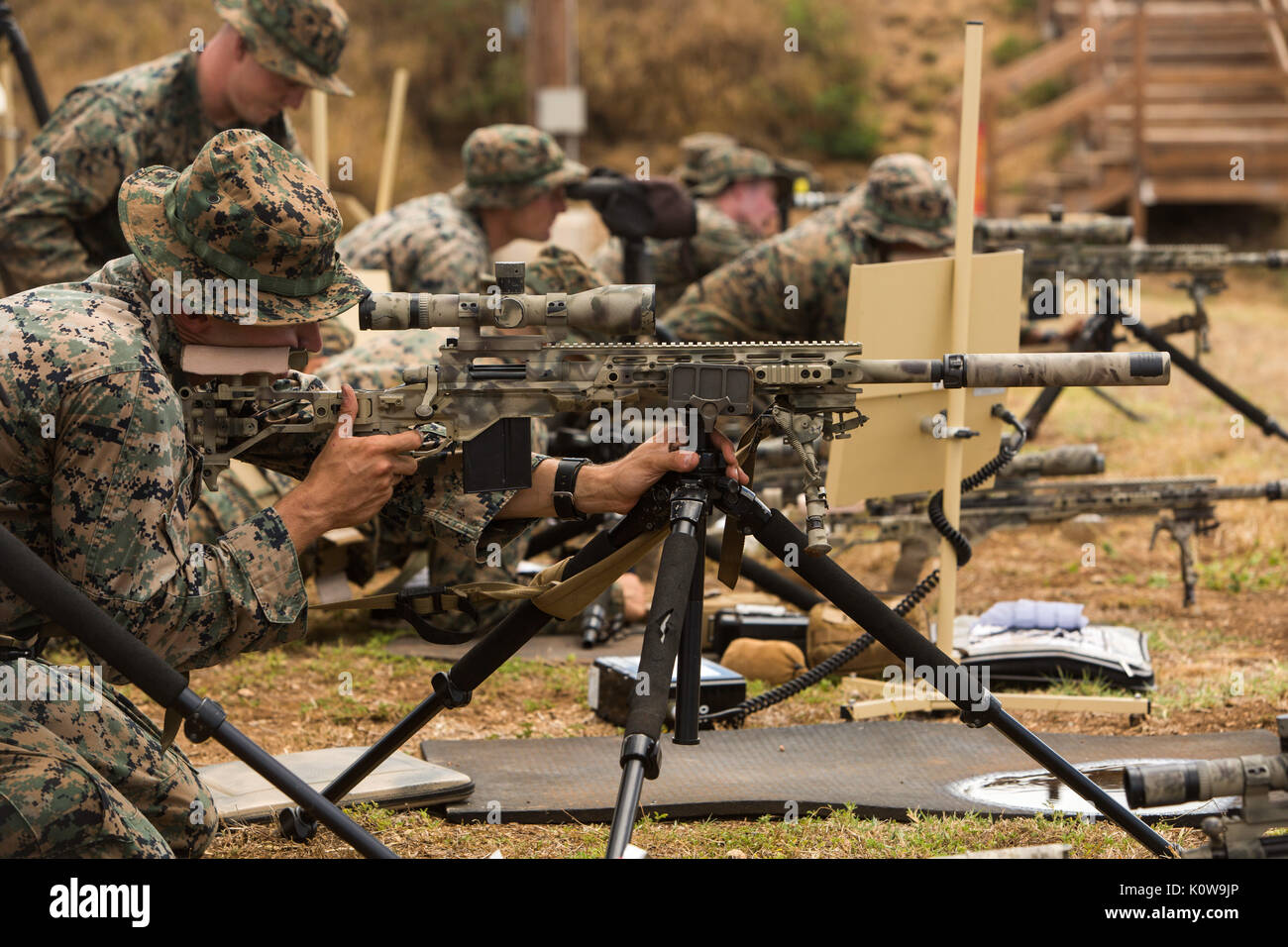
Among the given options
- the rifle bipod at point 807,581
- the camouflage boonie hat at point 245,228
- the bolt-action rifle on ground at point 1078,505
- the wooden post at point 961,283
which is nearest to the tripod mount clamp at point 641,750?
the rifle bipod at point 807,581

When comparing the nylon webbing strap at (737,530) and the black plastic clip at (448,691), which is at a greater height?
the nylon webbing strap at (737,530)

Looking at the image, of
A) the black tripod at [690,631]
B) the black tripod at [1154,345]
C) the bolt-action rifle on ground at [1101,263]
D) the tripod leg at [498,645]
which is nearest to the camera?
the black tripod at [690,631]

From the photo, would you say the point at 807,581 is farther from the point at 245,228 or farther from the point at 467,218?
the point at 467,218

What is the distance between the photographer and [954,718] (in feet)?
16.7

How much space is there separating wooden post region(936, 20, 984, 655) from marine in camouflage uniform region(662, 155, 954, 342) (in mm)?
2009

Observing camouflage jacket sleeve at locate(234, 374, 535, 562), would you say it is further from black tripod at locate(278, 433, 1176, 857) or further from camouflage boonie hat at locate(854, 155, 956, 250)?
camouflage boonie hat at locate(854, 155, 956, 250)

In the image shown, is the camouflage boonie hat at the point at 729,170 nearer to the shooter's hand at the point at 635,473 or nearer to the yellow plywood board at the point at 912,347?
the yellow plywood board at the point at 912,347

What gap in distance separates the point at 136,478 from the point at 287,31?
3.21 meters

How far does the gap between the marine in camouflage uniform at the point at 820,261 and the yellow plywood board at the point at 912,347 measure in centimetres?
169

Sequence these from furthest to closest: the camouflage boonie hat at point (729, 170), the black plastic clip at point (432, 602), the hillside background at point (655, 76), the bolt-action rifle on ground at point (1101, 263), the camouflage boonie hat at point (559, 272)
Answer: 1. the hillside background at point (655, 76)
2. the camouflage boonie hat at point (729, 170)
3. the bolt-action rifle on ground at point (1101, 263)
4. the camouflage boonie hat at point (559, 272)
5. the black plastic clip at point (432, 602)

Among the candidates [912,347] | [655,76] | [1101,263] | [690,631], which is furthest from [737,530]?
[655,76]

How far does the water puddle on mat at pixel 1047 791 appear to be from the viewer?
405 centimetres

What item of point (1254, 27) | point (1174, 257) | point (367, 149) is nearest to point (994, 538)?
point (1174, 257)

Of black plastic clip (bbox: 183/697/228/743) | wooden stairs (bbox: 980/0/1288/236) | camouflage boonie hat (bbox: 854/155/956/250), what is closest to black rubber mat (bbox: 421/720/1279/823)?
black plastic clip (bbox: 183/697/228/743)
